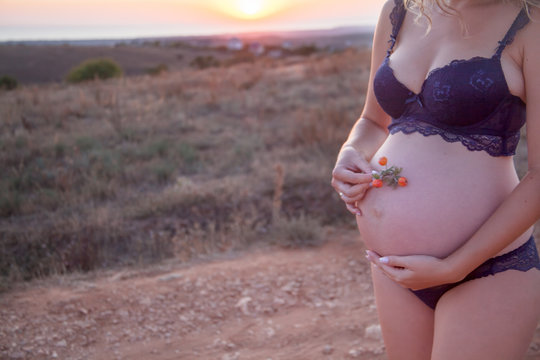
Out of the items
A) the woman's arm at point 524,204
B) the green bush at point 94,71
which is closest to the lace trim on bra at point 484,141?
the woman's arm at point 524,204

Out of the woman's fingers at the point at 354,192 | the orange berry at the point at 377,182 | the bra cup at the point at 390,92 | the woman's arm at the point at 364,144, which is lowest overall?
the woman's fingers at the point at 354,192

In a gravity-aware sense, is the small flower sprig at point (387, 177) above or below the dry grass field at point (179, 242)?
above

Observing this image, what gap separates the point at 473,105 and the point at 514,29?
26 cm

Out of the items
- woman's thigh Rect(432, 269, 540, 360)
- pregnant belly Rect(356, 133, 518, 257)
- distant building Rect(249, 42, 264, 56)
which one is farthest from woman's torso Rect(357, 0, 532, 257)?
distant building Rect(249, 42, 264, 56)

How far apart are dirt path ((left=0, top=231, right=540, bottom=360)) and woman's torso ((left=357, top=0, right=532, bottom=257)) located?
1522 millimetres

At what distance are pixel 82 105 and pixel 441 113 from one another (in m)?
10.7

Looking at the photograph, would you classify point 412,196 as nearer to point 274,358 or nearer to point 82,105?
point 274,358

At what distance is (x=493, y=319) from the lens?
1.33m

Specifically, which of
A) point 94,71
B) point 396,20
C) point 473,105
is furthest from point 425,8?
point 94,71

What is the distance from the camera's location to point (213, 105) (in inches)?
440

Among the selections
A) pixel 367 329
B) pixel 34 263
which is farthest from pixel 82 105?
pixel 367 329

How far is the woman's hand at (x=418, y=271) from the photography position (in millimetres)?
1352

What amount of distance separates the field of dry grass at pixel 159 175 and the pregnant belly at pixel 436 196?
2842mm

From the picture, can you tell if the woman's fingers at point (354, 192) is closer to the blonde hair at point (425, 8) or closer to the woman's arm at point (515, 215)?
the woman's arm at point (515, 215)
